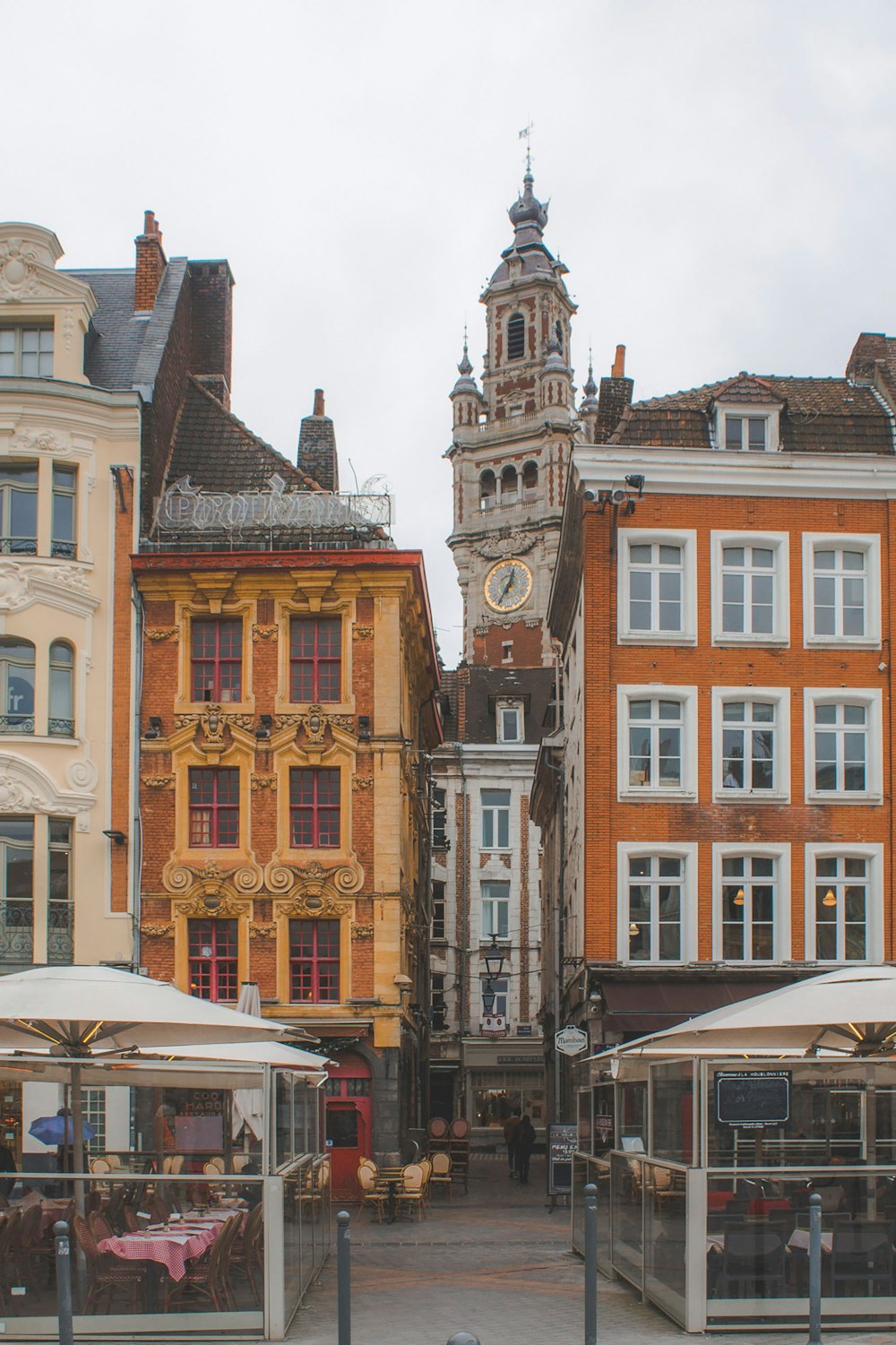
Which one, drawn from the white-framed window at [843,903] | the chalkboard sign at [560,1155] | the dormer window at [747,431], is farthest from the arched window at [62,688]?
the white-framed window at [843,903]

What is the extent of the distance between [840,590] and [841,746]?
2.96 meters

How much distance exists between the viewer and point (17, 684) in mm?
30062

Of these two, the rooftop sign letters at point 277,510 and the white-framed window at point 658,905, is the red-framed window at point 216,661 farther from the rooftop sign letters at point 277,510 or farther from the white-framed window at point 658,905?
the white-framed window at point 658,905

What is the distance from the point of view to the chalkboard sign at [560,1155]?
2841 centimetres

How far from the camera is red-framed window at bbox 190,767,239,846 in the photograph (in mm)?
30797

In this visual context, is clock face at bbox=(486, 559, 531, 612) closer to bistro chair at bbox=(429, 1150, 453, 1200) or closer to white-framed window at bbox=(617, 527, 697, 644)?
white-framed window at bbox=(617, 527, 697, 644)

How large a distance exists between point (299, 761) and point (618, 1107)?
1379cm

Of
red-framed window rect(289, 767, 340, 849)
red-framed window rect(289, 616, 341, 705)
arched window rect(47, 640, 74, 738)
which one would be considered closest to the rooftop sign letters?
red-framed window rect(289, 616, 341, 705)

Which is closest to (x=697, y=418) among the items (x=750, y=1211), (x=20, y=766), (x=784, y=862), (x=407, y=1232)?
(x=784, y=862)

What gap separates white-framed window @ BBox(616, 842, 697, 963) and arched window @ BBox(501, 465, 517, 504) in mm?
77654

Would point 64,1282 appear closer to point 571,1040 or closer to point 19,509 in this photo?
point 571,1040

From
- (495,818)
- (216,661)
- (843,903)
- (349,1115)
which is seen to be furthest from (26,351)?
(495,818)

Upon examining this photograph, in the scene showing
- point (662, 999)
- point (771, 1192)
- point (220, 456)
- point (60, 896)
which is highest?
point (220, 456)

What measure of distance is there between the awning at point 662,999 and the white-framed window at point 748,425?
10.2 metres
